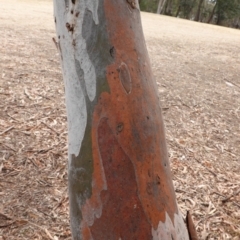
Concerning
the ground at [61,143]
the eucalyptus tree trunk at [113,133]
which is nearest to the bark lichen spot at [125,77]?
the eucalyptus tree trunk at [113,133]

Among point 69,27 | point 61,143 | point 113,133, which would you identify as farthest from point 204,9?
point 113,133

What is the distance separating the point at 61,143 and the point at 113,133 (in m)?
1.50

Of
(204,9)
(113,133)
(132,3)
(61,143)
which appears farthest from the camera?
(204,9)

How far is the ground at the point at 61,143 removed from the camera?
2.14 meters

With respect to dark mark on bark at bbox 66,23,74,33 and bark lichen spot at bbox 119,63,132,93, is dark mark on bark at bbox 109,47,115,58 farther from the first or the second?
dark mark on bark at bbox 66,23,74,33

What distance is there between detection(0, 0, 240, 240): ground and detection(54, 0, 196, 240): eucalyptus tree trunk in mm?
626

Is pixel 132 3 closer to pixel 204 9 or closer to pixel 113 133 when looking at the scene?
pixel 113 133

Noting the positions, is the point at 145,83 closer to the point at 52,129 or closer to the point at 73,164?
the point at 73,164

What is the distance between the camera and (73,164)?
62.8 inches

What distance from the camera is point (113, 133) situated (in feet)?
4.86

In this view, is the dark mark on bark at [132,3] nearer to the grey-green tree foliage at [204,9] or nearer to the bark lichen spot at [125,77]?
the bark lichen spot at [125,77]

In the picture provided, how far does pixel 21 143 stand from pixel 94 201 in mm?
1477

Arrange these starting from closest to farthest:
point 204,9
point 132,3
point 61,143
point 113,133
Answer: point 113,133, point 132,3, point 61,143, point 204,9

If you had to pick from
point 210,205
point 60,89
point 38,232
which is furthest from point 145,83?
point 60,89
